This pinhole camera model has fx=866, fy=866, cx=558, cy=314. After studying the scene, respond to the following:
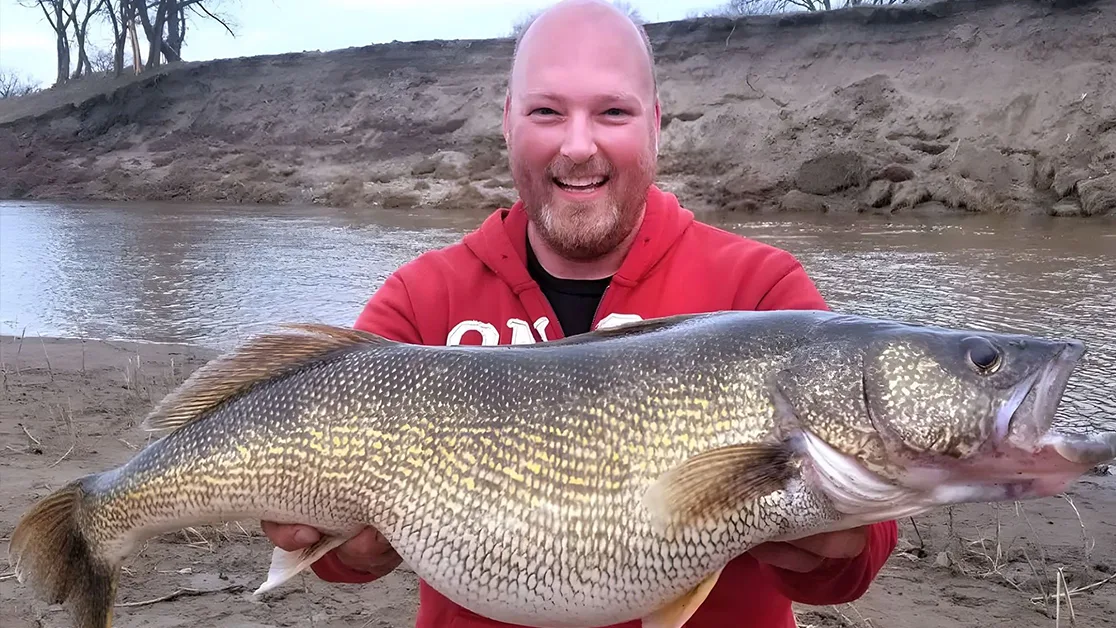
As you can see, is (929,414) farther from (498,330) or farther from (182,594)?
(182,594)

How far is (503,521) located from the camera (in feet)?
6.83

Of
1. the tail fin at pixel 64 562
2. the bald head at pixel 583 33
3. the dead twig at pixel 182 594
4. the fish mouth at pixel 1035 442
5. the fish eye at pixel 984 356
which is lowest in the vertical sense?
the dead twig at pixel 182 594

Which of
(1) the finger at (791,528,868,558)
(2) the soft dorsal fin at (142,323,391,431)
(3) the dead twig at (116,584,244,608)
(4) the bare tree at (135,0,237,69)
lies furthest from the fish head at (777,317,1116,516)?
(4) the bare tree at (135,0,237,69)

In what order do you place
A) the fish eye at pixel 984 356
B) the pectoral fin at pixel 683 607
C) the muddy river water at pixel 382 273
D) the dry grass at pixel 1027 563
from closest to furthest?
the fish eye at pixel 984 356, the pectoral fin at pixel 683 607, the dry grass at pixel 1027 563, the muddy river water at pixel 382 273

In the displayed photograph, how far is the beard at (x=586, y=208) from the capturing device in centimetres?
285

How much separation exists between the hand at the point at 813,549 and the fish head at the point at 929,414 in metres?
0.15

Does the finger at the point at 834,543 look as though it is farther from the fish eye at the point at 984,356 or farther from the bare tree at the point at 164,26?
the bare tree at the point at 164,26

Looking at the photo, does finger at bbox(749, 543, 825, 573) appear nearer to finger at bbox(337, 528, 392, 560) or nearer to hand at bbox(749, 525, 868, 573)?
hand at bbox(749, 525, 868, 573)

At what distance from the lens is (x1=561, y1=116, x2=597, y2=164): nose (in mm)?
2797

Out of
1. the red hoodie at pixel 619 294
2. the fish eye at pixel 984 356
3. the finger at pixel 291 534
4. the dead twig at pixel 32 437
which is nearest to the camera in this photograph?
the fish eye at pixel 984 356

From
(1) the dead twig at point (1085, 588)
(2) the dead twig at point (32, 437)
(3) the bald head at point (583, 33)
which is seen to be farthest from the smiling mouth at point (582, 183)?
(2) the dead twig at point (32, 437)

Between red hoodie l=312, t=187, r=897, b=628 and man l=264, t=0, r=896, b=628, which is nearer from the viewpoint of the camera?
red hoodie l=312, t=187, r=897, b=628

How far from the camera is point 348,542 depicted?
2.34 m

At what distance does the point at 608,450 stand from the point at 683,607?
42 cm
